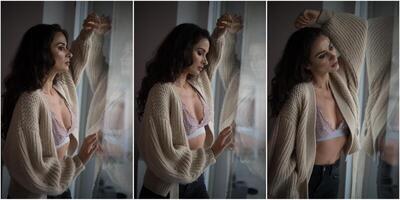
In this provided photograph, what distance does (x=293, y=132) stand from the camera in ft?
6.95

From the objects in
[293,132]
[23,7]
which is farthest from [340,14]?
[23,7]

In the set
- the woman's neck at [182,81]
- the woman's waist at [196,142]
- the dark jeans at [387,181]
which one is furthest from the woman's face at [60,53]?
the dark jeans at [387,181]

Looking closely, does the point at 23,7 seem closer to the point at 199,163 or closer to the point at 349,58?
the point at 199,163

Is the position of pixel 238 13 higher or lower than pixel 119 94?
higher

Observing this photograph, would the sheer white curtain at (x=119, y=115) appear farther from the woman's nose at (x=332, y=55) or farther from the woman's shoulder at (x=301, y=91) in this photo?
the woman's nose at (x=332, y=55)

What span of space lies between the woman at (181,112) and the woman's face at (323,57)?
0.96ft

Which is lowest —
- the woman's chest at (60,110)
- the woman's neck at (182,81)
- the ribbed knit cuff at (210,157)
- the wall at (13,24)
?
the ribbed knit cuff at (210,157)

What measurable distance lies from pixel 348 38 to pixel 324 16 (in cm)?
12

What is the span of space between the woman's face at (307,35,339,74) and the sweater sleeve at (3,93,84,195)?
3.12ft

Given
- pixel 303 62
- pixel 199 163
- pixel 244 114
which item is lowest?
pixel 199 163

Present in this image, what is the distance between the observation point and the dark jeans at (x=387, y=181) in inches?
85.4

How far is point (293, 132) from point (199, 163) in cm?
35

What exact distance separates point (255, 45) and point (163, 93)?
370mm

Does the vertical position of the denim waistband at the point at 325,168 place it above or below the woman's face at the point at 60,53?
below
